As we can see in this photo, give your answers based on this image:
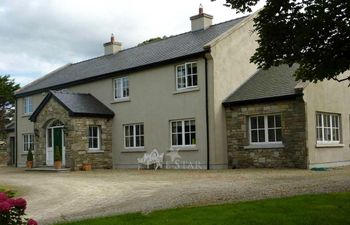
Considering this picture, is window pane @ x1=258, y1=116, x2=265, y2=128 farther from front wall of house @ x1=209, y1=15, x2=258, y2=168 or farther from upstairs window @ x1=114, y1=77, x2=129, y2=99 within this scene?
upstairs window @ x1=114, y1=77, x2=129, y2=99

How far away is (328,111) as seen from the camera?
2248 centimetres

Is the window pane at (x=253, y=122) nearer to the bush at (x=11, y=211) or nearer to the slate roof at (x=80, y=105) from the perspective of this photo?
the slate roof at (x=80, y=105)

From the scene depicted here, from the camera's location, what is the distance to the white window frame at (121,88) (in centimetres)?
2734

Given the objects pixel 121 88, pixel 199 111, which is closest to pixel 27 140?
pixel 121 88

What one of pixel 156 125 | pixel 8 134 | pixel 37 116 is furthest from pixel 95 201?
pixel 8 134

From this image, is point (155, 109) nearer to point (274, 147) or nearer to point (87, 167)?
point (87, 167)

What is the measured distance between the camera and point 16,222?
20.9 ft

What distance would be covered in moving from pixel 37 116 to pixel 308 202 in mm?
21488

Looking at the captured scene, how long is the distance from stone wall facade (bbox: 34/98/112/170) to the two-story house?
0.06m

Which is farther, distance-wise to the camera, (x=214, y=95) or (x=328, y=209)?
(x=214, y=95)

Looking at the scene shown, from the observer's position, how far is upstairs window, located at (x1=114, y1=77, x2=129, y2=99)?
27.4 metres

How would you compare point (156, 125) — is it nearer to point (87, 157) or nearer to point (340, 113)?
point (87, 157)

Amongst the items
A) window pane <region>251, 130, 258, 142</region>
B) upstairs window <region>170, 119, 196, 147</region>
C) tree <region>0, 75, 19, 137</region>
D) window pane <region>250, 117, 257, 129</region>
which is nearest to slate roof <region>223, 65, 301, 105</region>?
window pane <region>250, 117, 257, 129</region>

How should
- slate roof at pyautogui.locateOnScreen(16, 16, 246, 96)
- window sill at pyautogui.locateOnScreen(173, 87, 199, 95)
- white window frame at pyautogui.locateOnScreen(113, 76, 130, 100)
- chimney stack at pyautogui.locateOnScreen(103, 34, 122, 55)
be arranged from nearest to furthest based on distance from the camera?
1. window sill at pyautogui.locateOnScreen(173, 87, 199, 95)
2. slate roof at pyautogui.locateOnScreen(16, 16, 246, 96)
3. white window frame at pyautogui.locateOnScreen(113, 76, 130, 100)
4. chimney stack at pyautogui.locateOnScreen(103, 34, 122, 55)
